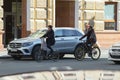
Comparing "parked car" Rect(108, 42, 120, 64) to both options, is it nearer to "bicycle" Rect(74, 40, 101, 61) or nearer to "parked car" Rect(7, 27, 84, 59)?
"bicycle" Rect(74, 40, 101, 61)

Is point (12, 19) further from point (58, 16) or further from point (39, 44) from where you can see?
point (39, 44)

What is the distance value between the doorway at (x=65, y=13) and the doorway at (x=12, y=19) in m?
2.86

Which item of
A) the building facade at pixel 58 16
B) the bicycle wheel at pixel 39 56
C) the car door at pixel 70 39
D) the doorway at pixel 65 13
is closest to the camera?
the bicycle wheel at pixel 39 56

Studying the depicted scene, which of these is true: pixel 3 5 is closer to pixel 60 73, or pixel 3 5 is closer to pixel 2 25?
pixel 2 25

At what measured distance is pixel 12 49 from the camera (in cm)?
2417

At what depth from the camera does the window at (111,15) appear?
3531 centimetres

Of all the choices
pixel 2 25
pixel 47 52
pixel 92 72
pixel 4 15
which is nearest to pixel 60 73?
pixel 92 72

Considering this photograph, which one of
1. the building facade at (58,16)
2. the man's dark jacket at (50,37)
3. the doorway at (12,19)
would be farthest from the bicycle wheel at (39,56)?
the doorway at (12,19)

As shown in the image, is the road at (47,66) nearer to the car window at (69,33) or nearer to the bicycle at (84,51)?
the bicycle at (84,51)

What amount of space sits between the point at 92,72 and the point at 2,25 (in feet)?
91.1

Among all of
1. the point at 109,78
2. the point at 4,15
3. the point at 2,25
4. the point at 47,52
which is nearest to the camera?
the point at 109,78

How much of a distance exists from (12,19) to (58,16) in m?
3.35

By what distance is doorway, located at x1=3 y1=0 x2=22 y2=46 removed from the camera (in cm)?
3316

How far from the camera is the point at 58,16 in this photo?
3491 cm
